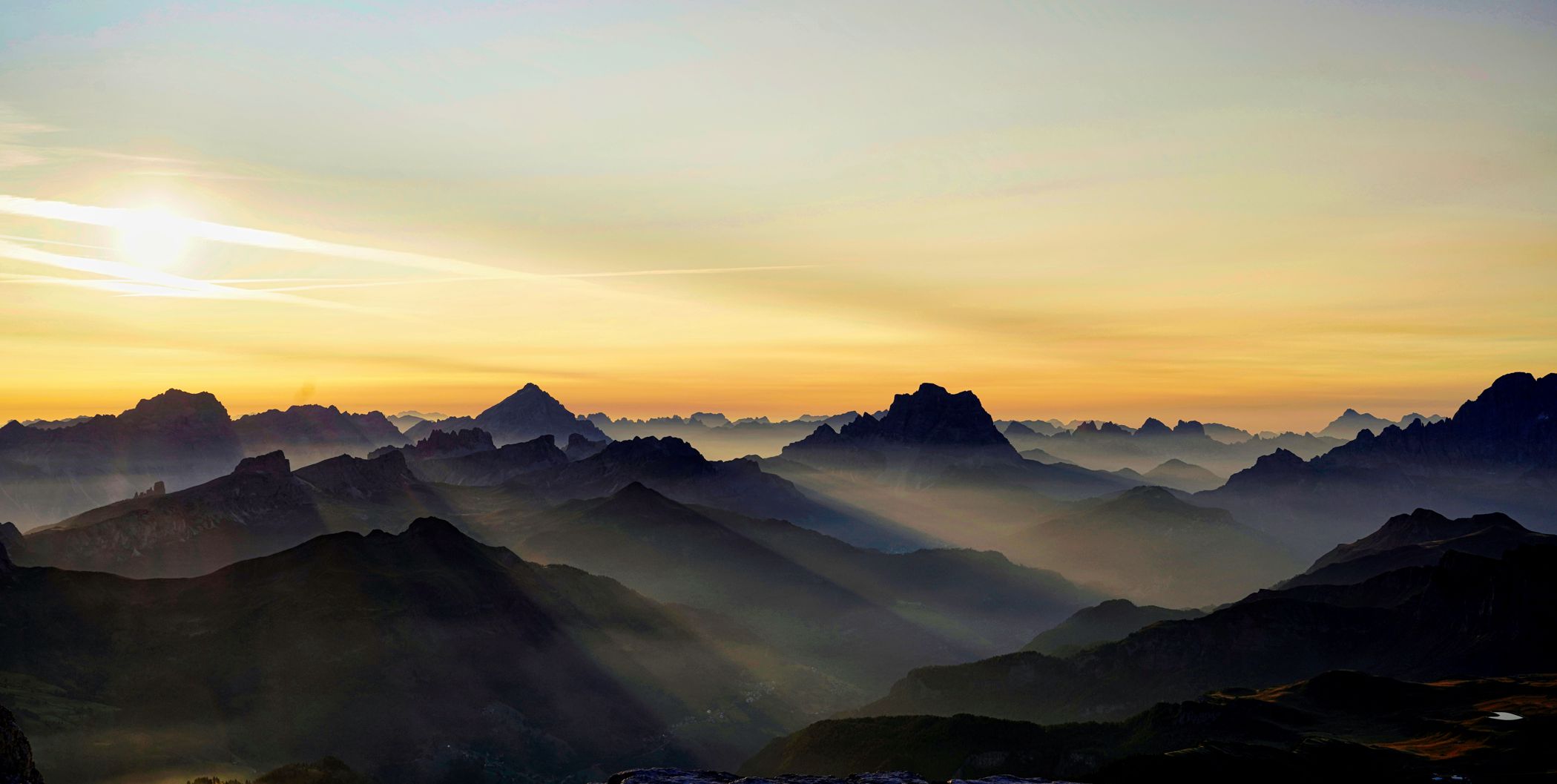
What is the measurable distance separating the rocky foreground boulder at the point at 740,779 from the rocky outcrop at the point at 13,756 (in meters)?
39.8

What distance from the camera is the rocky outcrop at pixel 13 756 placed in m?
61.9

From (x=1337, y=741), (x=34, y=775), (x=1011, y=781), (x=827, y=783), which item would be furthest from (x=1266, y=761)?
(x=34, y=775)

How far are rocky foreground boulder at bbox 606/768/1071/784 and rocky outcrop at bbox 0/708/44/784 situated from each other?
39.8 metres

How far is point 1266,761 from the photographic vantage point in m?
156

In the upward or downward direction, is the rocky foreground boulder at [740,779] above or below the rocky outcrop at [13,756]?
below

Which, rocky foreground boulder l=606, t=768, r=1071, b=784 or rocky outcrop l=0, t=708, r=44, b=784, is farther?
rocky foreground boulder l=606, t=768, r=1071, b=784

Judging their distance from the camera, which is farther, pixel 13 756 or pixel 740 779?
pixel 740 779

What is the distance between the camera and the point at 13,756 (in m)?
63.1

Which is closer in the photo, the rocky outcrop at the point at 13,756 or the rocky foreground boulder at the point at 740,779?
the rocky outcrop at the point at 13,756

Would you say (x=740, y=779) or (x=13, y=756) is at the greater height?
(x=13, y=756)

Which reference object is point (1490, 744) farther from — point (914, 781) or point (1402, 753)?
point (914, 781)

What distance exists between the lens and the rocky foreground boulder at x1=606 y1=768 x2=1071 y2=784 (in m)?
64.4

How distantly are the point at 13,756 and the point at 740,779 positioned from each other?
50.5 meters

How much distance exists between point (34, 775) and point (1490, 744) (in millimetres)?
218246
